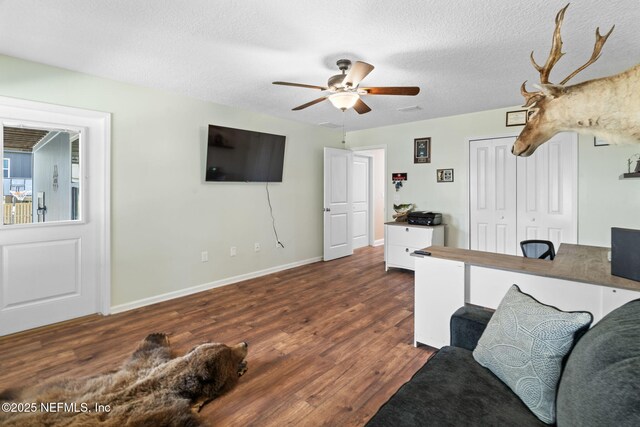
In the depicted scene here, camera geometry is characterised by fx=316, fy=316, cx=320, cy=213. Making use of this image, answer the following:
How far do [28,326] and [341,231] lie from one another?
4.34m

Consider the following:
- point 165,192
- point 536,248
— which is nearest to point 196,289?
point 165,192

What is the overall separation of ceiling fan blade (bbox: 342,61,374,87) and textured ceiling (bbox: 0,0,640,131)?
9.3 inches

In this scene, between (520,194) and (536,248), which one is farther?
(520,194)

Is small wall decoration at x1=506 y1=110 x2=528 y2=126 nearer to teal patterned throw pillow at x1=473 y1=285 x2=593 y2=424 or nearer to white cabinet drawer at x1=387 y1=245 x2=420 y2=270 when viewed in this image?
white cabinet drawer at x1=387 y1=245 x2=420 y2=270

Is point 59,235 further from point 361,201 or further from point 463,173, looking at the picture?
point 361,201

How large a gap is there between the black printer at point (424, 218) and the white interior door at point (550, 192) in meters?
1.05

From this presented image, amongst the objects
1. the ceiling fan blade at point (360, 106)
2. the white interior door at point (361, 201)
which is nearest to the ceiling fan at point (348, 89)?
the ceiling fan blade at point (360, 106)

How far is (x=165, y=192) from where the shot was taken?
3668 mm

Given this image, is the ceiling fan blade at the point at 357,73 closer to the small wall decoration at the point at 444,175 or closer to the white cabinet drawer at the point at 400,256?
the small wall decoration at the point at 444,175

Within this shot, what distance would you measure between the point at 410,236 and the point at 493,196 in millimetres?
1280

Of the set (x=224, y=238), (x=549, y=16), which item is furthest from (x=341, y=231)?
(x=549, y=16)

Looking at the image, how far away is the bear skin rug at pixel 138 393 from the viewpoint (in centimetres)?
168

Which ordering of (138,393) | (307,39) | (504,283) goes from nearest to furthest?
(138,393) < (504,283) < (307,39)

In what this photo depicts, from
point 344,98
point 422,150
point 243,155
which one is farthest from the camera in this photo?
point 422,150
